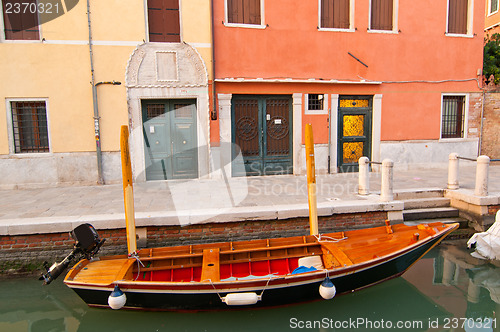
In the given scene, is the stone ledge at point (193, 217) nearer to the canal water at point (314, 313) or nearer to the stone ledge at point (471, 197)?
the canal water at point (314, 313)

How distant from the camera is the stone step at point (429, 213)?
226 inches

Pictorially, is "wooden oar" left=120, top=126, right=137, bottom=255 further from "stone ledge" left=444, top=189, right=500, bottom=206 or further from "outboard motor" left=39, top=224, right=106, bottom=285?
"stone ledge" left=444, top=189, right=500, bottom=206

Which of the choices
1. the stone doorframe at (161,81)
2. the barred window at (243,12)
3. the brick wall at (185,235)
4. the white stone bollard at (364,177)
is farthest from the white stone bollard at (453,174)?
the barred window at (243,12)

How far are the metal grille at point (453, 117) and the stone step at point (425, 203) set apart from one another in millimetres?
4114

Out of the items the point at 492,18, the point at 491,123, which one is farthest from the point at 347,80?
the point at 492,18

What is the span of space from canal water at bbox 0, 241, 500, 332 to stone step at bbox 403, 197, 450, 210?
1.65 meters

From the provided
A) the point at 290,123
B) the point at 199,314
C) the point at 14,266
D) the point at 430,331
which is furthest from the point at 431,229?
the point at 14,266

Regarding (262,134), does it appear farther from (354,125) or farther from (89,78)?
(89,78)

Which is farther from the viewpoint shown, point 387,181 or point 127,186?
point 387,181

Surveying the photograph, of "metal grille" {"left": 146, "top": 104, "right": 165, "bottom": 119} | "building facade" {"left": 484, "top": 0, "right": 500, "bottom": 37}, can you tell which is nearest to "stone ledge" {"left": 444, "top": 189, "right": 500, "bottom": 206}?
"metal grille" {"left": 146, "top": 104, "right": 165, "bottom": 119}

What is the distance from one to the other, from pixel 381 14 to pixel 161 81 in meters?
6.02

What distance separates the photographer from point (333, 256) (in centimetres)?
411

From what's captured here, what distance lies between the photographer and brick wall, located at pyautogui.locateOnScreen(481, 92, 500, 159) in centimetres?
959

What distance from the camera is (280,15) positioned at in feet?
26.4
